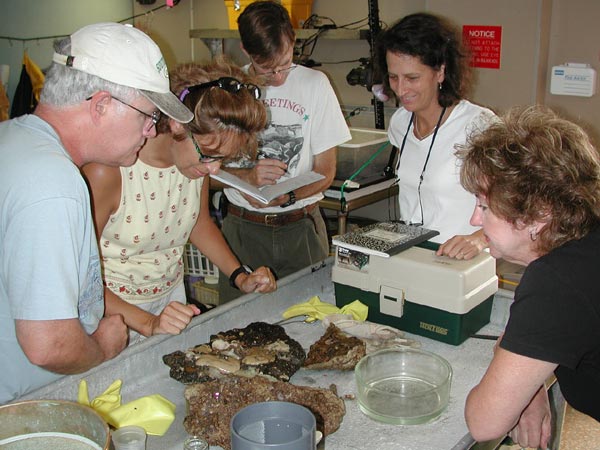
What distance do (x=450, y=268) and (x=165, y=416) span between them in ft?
2.70

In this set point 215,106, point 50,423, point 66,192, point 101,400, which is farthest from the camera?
point 215,106

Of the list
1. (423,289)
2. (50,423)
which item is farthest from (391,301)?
(50,423)

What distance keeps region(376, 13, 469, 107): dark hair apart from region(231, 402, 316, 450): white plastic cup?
144 cm

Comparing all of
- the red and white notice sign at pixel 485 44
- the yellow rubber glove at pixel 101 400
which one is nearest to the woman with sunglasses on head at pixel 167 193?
the yellow rubber glove at pixel 101 400

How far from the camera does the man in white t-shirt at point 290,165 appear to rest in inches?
102

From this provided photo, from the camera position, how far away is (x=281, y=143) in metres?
2.62

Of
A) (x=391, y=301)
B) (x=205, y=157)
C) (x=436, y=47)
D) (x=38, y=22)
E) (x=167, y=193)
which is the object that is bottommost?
(x=391, y=301)

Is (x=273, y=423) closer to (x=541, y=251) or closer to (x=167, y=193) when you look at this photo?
(x=541, y=251)

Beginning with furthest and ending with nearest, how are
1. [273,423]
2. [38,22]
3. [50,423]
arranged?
[38,22], [273,423], [50,423]

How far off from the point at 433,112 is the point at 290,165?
643 millimetres

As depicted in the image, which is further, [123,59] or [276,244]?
[276,244]

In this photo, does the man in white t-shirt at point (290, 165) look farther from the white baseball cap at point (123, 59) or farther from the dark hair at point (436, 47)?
the white baseball cap at point (123, 59)

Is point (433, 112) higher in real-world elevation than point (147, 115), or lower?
lower

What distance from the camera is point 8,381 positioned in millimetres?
1383
